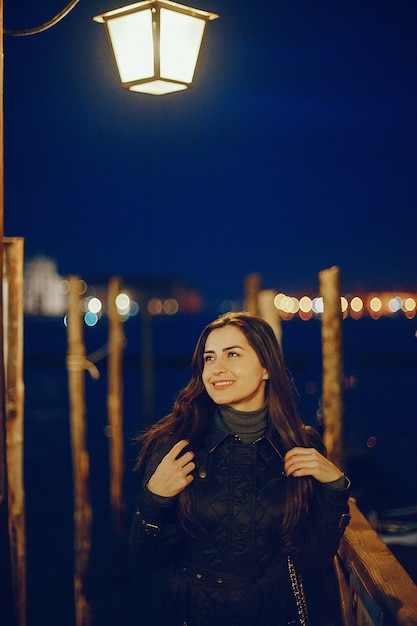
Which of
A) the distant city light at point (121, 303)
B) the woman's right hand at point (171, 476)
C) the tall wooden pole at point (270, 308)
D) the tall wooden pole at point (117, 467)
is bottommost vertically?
the tall wooden pole at point (117, 467)

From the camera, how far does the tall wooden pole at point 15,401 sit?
4.53 m

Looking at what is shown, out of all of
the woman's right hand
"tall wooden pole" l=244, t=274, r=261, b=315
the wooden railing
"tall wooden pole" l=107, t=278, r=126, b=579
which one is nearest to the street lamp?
the woman's right hand

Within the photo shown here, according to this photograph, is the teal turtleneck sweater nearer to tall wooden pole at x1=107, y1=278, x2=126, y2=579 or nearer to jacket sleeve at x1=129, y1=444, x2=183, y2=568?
jacket sleeve at x1=129, y1=444, x2=183, y2=568

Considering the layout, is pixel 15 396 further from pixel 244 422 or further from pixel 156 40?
pixel 156 40

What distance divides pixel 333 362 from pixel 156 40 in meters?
2.95

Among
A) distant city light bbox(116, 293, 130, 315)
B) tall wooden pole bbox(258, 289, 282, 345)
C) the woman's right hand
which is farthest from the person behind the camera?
distant city light bbox(116, 293, 130, 315)

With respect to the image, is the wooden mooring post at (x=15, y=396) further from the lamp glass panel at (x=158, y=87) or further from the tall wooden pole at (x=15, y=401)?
the lamp glass panel at (x=158, y=87)

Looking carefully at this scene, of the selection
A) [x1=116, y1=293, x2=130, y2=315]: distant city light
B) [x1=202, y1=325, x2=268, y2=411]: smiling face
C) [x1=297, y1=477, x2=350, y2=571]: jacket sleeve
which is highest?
[x1=116, y1=293, x2=130, y2=315]: distant city light

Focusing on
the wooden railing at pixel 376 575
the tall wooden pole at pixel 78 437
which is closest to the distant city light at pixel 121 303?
the tall wooden pole at pixel 78 437

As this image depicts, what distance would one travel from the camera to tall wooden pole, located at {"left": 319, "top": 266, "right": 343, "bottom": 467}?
17.7ft

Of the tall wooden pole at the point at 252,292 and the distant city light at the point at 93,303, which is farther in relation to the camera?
the distant city light at the point at 93,303

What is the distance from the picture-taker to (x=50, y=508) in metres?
18.0

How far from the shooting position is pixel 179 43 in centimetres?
390

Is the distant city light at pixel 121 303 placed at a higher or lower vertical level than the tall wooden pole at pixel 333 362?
higher
